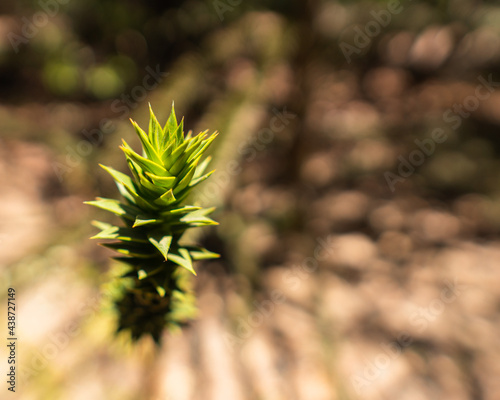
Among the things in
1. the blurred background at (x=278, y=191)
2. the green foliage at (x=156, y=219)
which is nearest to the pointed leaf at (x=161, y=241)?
the green foliage at (x=156, y=219)

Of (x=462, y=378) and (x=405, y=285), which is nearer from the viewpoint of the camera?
(x=462, y=378)

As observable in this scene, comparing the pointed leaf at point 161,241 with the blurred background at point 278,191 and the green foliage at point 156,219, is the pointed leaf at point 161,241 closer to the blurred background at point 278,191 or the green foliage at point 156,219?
the green foliage at point 156,219

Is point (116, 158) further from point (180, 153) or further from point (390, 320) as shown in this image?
point (390, 320)

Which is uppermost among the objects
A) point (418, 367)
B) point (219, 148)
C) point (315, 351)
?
point (219, 148)

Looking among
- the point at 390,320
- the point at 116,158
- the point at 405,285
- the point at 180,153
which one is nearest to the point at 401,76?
the point at 405,285

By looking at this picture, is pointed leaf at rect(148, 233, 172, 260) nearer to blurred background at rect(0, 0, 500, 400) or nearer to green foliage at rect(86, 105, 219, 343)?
green foliage at rect(86, 105, 219, 343)

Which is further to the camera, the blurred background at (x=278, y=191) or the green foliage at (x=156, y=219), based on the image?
the blurred background at (x=278, y=191)
